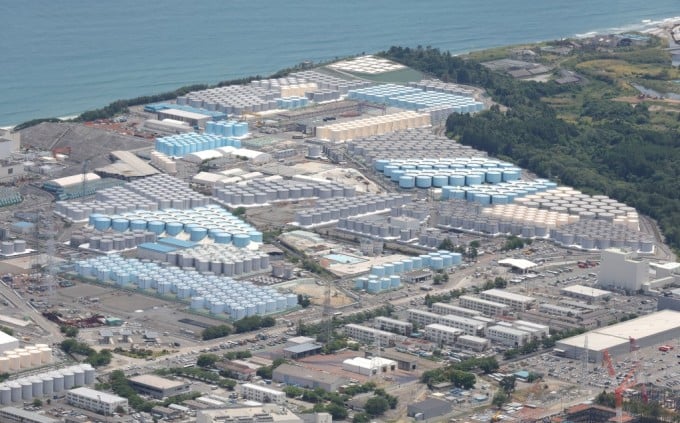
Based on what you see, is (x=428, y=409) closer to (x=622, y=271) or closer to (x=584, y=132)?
(x=622, y=271)

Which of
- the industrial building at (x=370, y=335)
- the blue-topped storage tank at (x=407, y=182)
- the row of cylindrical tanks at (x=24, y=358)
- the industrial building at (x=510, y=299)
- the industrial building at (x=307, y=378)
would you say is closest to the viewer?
the industrial building at (x=307, y=378)

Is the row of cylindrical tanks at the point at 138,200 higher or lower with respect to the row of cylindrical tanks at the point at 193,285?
higher

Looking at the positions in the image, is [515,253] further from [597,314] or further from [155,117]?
[155,117]

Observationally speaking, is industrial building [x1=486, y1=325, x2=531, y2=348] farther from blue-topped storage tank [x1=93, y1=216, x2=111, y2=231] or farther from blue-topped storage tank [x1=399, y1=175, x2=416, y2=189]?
blue-topped storage tank [x1=399, y1=175, x2=416, y2=189]

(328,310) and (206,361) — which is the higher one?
(206,361)

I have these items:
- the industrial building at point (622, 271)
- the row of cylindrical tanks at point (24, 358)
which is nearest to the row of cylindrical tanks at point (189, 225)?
the industrial building at point (622, 271)

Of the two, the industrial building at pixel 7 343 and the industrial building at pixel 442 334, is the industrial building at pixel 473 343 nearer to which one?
the industrial building at pixel 442 334

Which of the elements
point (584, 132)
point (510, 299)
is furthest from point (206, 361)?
point (584, 132)
